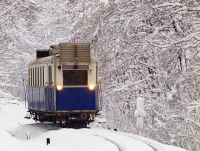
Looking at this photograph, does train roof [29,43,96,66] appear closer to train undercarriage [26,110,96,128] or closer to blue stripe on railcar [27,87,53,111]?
blue stripe on railcar [27,87,53,111]

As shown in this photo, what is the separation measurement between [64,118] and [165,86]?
5536 millimetres

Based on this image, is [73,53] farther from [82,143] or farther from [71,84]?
[82,143]

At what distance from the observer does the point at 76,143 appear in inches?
649

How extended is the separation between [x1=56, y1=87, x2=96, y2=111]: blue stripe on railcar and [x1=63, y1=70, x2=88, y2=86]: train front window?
27 cm

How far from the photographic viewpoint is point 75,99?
22.1 m

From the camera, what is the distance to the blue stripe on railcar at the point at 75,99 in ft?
71.6

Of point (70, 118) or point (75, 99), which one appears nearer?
point (75, 99)

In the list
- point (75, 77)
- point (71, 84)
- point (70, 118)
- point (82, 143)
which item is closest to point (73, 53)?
point (75, 77)

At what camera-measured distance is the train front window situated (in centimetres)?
2209

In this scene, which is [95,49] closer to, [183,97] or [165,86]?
[165,86]

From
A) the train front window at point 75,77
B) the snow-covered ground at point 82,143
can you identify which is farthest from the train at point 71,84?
the snow-covered ground at point 82,143

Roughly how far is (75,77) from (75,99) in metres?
0.87

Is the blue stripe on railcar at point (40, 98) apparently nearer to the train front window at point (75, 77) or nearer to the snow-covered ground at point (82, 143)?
the train front window at point (75, 77)

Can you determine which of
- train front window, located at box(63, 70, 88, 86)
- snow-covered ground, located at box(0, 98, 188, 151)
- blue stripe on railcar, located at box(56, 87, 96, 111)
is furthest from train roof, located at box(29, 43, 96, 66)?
snow-covered ground, located at box(0, 98, 188, 151)
